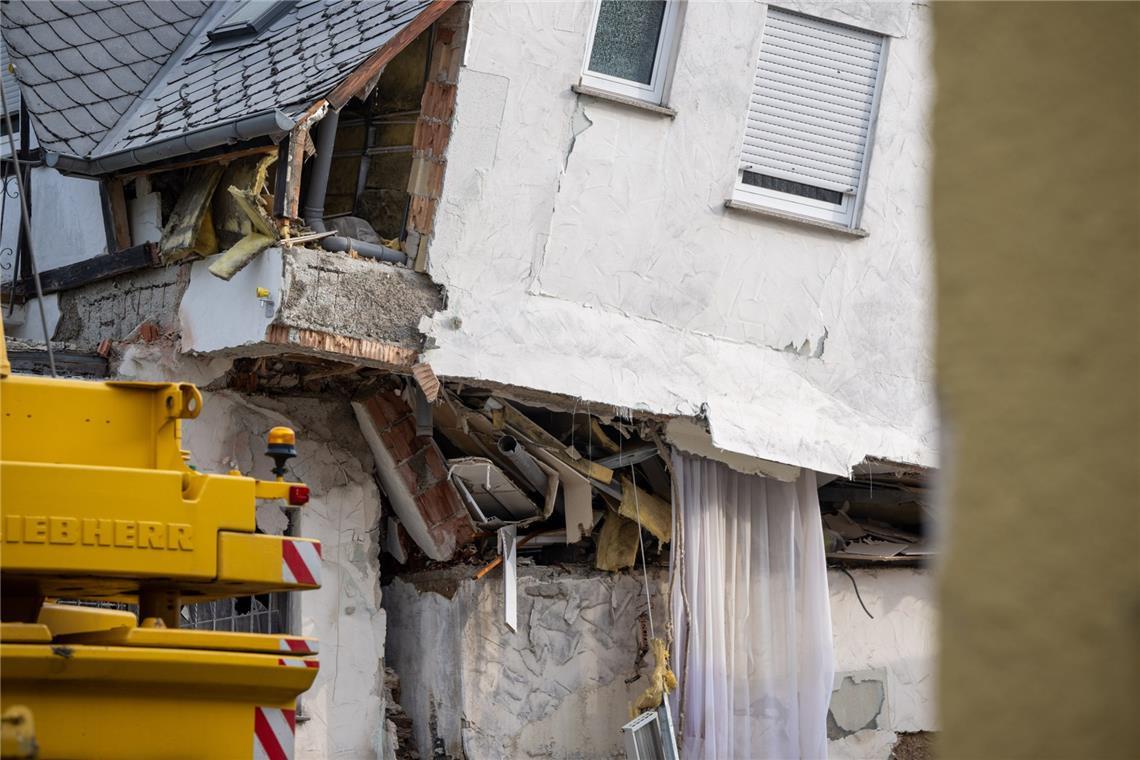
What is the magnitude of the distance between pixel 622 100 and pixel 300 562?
5.16 m

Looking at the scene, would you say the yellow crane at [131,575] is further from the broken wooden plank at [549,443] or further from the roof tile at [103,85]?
the roof tile at [103,85]

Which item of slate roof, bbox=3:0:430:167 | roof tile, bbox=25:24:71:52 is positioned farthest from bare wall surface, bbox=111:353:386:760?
roof tile, bbox=25:24:71:52

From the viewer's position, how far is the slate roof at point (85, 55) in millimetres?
10664

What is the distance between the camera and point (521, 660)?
35.3 feet

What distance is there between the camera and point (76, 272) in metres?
11.0

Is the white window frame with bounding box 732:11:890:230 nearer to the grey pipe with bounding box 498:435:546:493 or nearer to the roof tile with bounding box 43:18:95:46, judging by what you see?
the grey pipe with bounding box 498:435:546:493

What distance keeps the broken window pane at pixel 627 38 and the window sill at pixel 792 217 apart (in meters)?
1.06

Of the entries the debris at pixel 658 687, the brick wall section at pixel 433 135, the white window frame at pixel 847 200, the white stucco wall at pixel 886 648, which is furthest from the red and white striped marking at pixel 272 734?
the white stucco wall at pixel 886 648

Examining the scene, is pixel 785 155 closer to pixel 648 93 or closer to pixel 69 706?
pixel 648 93

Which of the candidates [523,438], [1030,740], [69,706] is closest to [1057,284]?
[1030,740]

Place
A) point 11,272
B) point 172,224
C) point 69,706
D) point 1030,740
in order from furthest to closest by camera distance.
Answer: point 11,272, point 172,224, point 69,706, point 1030,740

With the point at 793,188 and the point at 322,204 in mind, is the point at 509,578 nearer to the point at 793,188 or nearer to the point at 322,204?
the point at 322,204

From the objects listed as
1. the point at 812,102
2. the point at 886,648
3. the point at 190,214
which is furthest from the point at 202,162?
the point at 886,648

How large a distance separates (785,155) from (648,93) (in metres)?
1.17
